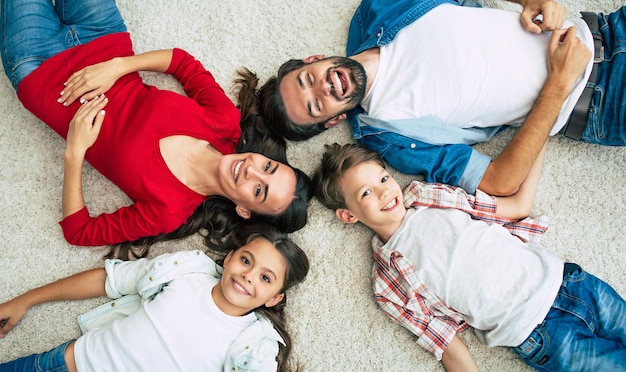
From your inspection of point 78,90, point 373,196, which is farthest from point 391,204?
point 78,90

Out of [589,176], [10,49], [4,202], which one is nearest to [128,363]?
[4,202]

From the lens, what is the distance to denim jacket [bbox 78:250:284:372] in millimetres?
1333

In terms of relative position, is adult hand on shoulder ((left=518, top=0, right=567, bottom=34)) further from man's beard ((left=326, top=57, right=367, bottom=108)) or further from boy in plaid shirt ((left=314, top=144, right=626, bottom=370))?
man's beard ((left=326, top=57, right=367, bottom=108))

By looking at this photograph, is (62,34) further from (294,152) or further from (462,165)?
(462,165)

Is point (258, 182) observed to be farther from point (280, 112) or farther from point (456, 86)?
point (456, 86)

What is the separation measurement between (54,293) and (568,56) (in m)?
1.75

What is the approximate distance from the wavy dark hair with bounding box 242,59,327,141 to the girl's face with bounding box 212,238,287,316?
38 cm

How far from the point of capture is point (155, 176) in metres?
1.41

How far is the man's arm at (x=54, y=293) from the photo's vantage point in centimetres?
143

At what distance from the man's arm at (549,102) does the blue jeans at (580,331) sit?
14.3 inches

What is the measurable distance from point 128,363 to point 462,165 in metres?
1.17

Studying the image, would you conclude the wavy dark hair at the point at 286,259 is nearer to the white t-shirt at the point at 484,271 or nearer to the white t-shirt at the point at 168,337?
the white t-shirt at the point at 168,337

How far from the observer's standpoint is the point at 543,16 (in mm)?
1402

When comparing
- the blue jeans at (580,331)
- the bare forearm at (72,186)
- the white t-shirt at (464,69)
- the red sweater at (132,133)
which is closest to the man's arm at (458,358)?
the blue jeans at (580,331)
